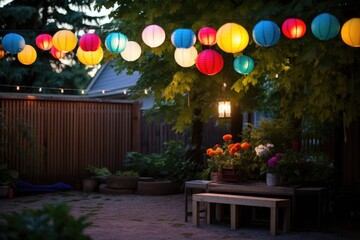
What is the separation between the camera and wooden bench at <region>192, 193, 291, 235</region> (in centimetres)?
827

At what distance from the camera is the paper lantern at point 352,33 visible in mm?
6668

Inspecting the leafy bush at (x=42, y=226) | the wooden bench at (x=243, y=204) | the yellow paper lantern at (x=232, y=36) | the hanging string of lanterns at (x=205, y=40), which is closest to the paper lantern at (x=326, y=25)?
the hanging string of lanterns at (x=205, y=40)

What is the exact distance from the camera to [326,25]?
6.71 m

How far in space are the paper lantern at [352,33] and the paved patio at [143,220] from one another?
3113 millimetres

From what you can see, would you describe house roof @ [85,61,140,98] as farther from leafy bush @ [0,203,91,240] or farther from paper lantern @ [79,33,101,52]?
leafy bush @ [0,203,91,240]

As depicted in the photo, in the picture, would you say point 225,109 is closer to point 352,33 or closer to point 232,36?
point 232,36

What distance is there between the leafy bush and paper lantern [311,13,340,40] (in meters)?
4.37

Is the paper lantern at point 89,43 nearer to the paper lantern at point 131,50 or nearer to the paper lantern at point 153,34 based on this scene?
the paper lantern at point 131,50

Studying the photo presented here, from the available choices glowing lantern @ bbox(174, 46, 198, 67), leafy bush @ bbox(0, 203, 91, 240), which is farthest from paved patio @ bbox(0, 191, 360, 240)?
leafy bush @ bbox(0, 203, 91, 240)

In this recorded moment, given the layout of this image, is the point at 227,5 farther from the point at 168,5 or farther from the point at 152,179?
the point at 152,179

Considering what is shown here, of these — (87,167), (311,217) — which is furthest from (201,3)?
(87,167)

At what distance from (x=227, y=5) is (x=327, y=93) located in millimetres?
2271

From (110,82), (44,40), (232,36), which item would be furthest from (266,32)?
(110,82)

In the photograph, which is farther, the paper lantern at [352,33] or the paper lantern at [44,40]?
the paper lantern at [44,40]
